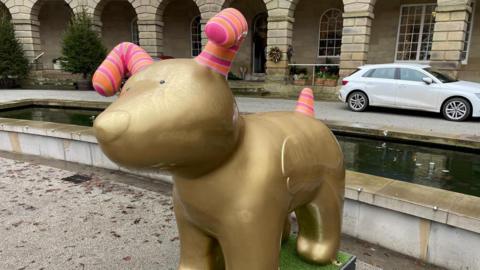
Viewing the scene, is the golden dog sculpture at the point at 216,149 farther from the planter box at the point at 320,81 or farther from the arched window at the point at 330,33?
the arched window at the point at 330,33

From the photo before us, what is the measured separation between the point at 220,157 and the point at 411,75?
938 centimetres

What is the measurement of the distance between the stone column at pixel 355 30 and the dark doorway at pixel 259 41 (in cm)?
574

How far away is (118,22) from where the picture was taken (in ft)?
68.7

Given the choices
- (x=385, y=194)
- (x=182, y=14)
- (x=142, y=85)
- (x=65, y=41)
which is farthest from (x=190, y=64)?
(x=182, y=14)

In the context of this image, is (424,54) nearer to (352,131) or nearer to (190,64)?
(352,131)

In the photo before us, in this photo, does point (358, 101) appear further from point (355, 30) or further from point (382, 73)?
point (355, 30)

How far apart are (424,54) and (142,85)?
1593 cm

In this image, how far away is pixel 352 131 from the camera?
6727mm

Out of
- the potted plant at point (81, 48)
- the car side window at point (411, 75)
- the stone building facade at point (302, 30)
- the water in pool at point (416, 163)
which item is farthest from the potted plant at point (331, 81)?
the potted plant at point (81, 48)

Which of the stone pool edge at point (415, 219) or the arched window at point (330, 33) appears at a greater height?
the arched window at point (330, 33)

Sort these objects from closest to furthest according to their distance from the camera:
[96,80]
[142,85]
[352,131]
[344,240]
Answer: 1. [142,85]
2. [96,80]
3. [344,240]
4. [352,131]

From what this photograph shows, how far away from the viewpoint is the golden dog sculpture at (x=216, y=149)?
51.3 inches

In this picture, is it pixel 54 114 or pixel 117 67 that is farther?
pixel 54 114

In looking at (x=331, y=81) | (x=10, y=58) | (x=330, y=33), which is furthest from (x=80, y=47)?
(x=330, y=33)
